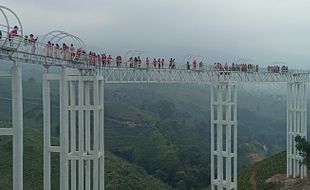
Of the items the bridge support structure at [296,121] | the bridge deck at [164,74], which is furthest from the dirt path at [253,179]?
the bridge deck at [164,74]

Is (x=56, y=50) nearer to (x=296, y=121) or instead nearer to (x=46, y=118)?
(x=46, y=118)

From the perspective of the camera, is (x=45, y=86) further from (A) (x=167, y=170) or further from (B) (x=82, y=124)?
(A) (x=167, y=170)

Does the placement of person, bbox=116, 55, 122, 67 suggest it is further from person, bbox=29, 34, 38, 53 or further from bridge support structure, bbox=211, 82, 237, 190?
person, bbox=29, 34, 38, 53

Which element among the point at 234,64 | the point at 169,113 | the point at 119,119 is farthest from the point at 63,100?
the point at 169,113

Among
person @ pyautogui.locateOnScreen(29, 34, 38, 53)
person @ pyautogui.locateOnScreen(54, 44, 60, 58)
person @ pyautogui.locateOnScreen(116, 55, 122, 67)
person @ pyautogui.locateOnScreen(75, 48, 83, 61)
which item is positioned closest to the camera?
person @ pyautogui.locateOnScreen(29, 34, 38, 53)

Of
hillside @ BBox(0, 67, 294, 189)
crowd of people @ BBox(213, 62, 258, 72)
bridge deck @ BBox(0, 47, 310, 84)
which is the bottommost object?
hillside @ BBox(0, 67, 294, 189)

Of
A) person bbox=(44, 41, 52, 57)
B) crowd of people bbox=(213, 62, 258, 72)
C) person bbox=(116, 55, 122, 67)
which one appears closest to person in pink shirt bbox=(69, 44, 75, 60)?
person bbox=(44, 41, 52, 57)

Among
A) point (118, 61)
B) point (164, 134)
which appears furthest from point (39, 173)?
point (164, 134)
